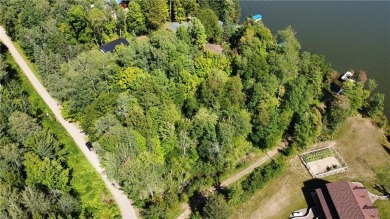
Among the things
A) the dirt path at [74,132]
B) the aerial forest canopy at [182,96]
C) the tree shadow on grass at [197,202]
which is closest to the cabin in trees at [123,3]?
the aerial forest canopy at [182,96]

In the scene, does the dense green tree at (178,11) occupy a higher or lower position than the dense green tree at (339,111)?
higher

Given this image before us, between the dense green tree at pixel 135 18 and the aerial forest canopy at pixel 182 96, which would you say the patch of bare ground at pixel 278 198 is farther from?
the dense green tree at pixel 135 18

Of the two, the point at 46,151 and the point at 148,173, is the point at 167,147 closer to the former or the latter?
the point at 148,173

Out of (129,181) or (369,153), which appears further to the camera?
(369,153)

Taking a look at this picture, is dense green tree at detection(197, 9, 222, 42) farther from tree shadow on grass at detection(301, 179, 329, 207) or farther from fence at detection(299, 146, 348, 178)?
tree shadow on grass at detection(301, 179, 329, 207)

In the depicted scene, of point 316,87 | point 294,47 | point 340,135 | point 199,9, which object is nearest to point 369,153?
Result: point 340,135
